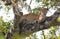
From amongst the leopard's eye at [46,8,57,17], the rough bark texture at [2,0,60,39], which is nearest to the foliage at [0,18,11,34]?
the rough bark texture at [2,0,60,39]

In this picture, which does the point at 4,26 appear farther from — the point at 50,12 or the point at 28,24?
the point at 50,12

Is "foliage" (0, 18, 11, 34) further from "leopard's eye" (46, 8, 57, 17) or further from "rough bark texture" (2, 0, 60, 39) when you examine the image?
"leopard's eye" (46, 8, 57, 17)

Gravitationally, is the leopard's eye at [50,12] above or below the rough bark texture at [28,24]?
above

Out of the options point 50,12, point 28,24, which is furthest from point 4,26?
point 50,12

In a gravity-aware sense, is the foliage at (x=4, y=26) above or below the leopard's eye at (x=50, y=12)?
below

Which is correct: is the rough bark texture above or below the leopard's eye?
below

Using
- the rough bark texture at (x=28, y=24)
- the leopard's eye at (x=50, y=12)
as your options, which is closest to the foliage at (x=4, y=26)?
the rough bark texture at (x=28, y=24)

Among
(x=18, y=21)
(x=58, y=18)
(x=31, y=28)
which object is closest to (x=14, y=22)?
(x=18, y=21)

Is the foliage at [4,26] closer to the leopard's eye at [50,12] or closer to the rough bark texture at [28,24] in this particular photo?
the rough bark texture at [28,24]

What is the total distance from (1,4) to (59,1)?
59 cm

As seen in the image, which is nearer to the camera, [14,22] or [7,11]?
[14,22]

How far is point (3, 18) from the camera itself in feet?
6.88

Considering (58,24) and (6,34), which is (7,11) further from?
(58,24)

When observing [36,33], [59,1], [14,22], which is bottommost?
[36,33]
